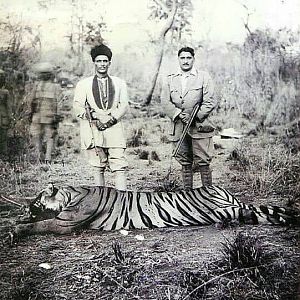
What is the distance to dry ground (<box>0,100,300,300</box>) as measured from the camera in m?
1.85

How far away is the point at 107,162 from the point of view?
1.91 meters

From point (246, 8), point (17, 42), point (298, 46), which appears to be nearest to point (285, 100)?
point (298, 46)

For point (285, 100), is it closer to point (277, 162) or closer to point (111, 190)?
point (277, 162)

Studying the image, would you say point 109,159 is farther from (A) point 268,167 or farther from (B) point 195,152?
(A) point 268,167

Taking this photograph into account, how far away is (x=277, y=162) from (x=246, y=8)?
0.52m

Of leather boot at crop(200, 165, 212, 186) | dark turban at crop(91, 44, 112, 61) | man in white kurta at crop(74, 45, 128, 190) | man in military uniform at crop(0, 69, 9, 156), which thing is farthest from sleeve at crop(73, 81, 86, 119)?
leather boot at crop(200, 165, 212, 186)

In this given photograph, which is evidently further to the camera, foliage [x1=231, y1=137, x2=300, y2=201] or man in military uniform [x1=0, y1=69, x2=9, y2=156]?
foliage [x1=231, y1=137, x2=300, y2=201]

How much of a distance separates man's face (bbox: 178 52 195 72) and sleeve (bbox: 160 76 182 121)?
6 centimetres

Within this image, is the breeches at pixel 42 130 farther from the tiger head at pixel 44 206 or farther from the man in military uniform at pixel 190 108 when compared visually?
the man in military uniform at pixel 190 108

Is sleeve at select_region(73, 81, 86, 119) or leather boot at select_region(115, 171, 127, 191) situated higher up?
sleeve at select_region(73, 81, 86, 119)

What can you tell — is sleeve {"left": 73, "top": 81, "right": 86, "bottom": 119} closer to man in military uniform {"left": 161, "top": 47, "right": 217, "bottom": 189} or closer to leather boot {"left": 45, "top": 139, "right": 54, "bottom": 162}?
leather boot {"left": 45, "top": 139, "right": 54, "bottom": 162}

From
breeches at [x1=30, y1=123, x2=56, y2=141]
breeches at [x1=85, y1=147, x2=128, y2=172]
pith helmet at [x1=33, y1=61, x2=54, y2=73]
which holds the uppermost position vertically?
pith helmet at [x1=33, y1=61, x2=54, y2=73]

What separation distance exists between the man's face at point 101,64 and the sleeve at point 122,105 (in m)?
0.07

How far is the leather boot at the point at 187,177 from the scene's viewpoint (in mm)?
1931
